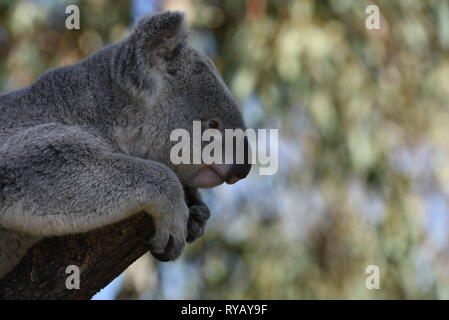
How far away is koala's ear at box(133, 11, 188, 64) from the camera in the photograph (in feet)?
9.18

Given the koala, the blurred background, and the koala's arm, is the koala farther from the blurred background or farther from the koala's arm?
the blurred background

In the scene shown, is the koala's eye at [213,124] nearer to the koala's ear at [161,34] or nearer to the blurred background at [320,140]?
the koala's ear at [161,34]

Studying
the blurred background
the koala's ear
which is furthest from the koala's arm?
the blurred background

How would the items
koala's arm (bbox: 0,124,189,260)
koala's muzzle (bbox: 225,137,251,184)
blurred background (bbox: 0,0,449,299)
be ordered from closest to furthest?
koala's arm (bbox: 0,124,189,260), koala's muzzle (bbox: 225,137,251,184), blurred background (bbox: 0,0,449,299)

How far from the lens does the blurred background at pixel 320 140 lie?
606cm

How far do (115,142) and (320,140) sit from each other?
12.3 ft

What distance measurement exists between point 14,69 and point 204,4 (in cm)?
168

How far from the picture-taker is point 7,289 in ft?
8.21

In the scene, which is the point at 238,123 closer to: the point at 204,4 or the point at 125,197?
the point at 125,197

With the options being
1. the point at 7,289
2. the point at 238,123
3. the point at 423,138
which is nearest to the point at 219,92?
the point at 238,123

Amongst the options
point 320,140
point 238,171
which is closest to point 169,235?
point 238,171

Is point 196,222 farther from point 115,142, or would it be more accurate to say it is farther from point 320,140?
point 320,140

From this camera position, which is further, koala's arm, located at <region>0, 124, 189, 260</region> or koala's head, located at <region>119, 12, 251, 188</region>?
koala's head, located at <region>119, 12, 251, 188</region>

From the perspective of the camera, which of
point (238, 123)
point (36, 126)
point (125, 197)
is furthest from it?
point (238, 123)
